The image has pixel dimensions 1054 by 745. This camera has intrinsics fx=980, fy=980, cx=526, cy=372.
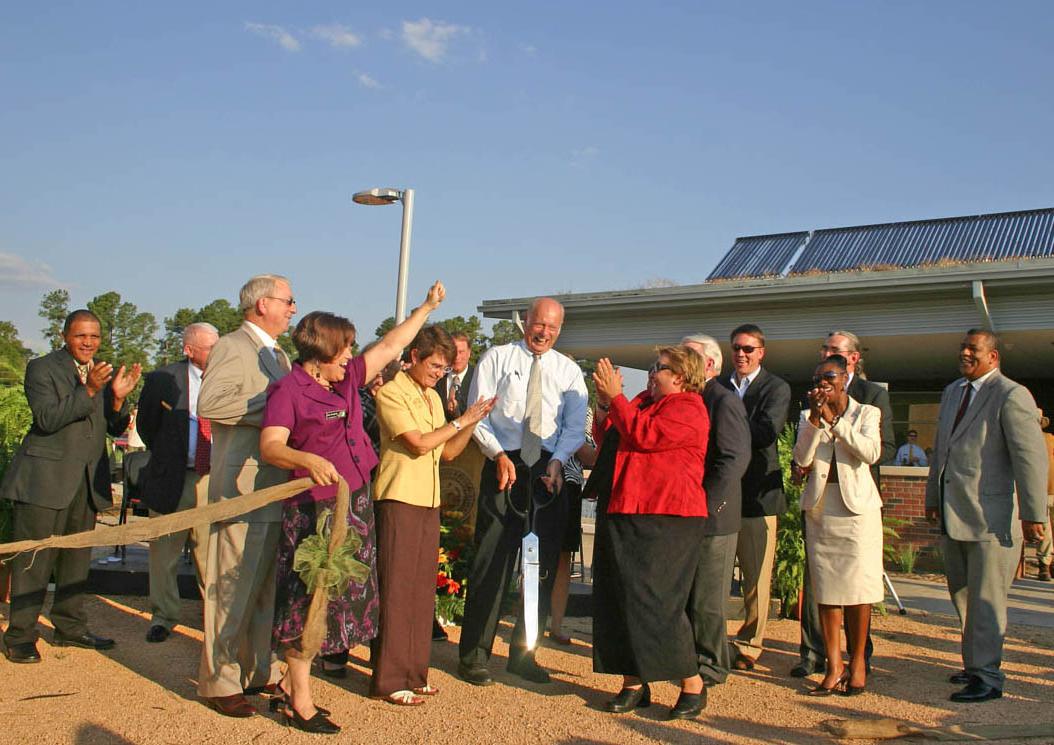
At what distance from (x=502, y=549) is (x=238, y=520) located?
4.99 feet

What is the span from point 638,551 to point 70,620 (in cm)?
334

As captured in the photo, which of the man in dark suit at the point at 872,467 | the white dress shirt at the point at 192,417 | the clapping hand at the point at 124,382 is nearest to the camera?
the clapping hand at the point at 124,382

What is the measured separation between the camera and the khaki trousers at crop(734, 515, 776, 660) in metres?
6.00

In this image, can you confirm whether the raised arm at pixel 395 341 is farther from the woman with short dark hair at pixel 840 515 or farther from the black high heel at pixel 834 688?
the black high heel at pixel 834 688

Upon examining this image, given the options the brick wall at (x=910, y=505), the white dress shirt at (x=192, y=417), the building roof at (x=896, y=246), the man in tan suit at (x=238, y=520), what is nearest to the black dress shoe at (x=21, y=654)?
the man in tan suit at (x=238, y=520)

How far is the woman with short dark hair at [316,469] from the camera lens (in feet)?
14.3

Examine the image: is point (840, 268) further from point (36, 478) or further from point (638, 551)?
point (36, 478)

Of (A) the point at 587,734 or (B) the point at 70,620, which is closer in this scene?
(A) the point at 587,734

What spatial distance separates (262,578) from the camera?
15.5 feet

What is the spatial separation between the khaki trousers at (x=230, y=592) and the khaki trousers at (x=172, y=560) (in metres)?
1.43

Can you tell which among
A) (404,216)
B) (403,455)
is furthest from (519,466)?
(404,216)

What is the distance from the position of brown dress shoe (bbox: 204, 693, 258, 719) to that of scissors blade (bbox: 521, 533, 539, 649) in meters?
1.52

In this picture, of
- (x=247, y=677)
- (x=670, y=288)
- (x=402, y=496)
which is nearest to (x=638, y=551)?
(x=402, y=496)

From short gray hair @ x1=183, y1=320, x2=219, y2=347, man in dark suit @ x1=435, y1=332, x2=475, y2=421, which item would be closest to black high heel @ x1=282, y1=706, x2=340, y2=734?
man in dark suit @ x1=435, y1=332, x2=475, y2=421
